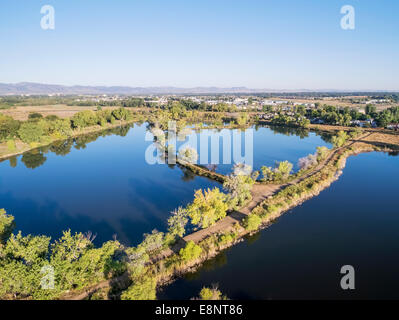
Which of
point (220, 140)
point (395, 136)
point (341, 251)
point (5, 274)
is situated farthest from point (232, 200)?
point (395, 136)

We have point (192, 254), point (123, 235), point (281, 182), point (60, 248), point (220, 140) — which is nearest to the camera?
point (60, 248)

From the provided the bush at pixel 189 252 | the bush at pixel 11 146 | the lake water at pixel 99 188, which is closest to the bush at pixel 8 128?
the bush at pixel 11 146

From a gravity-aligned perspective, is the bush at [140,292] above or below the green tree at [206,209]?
below

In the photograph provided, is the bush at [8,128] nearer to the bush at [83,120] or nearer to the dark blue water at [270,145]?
the bush at [83,120]

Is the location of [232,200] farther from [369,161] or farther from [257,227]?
[369,161]

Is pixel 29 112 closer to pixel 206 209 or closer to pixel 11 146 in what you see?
pixel 11 146

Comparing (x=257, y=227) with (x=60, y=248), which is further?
(x=257, y=227)

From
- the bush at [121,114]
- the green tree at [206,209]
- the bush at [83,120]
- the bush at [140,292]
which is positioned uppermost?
the bush at [121,114]
